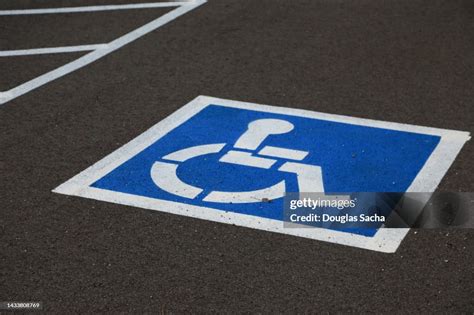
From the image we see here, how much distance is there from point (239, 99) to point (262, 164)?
1.50 meters

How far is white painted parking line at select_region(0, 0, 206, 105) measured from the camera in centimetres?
859

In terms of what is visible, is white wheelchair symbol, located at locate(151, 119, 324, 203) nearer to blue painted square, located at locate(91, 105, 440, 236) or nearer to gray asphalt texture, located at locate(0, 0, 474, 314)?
blue painted square, located at locate(91, 105, 440, 236)

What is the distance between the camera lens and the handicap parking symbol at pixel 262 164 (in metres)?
6.30

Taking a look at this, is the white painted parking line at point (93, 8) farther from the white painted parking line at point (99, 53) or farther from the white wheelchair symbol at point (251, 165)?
the white wheelchair symbol at point (251, 165)

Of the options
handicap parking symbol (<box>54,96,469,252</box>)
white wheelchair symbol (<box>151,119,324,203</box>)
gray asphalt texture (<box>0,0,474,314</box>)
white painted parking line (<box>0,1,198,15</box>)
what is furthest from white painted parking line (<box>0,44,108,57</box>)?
white wheelchair symbol (<box>151,119,324,203</box>)

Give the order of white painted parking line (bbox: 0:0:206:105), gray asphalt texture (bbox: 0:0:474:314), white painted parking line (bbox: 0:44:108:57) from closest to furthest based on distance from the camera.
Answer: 1. gray asphalt texture (bbox: 0:0:474:314)
2. white painted parking line (bbox: 0:0:206:105)
3. white painted parking line (bbox: 0:44:108:57)

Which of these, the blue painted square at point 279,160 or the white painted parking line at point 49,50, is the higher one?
the white painted parking line at point 49,50

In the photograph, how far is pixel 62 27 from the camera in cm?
1048

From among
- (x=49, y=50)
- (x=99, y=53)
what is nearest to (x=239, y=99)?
(x=99, y=53)

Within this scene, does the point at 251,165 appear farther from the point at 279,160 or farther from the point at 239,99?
the point at 239,99

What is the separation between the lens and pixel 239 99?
27.2 feet

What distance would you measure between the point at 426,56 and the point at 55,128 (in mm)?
4189

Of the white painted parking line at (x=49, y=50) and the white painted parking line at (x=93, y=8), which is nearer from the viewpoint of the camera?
the white painted parking line at (x=49, y=50)

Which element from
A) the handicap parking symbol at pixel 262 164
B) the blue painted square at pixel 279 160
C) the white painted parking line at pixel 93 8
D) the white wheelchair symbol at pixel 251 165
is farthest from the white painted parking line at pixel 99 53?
the white wheelchair symbol at pixel 251 165
